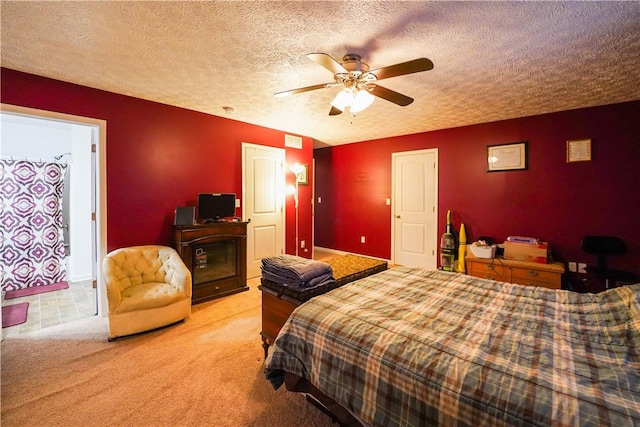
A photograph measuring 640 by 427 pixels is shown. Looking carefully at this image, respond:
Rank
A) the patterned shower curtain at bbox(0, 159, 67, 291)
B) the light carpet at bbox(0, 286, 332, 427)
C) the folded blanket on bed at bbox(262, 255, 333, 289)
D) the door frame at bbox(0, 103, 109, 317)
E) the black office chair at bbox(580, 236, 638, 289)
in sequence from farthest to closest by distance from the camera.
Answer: the patterned shower curtain at bbox(0, 159, 67, 291) < the black office chair at bbox(580, 236, 638, 289) < the door frame at bbox(0, 103, 109, 317) < the folded blanket on bed at bbox(262, 255, 333, 289) < the light carpet at bbox(0, 286, 332, 427)

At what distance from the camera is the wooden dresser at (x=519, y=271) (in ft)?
11.5

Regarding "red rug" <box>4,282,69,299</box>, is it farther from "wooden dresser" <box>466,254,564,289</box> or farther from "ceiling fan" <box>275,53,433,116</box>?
"wooden dresser" <box>466,254,564,289</box>

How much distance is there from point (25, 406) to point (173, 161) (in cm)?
268

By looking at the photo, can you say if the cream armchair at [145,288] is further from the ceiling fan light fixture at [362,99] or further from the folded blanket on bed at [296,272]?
the ceiling fan light fixture at [362,99]

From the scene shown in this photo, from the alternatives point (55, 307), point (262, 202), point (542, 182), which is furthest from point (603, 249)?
point (55, 307)

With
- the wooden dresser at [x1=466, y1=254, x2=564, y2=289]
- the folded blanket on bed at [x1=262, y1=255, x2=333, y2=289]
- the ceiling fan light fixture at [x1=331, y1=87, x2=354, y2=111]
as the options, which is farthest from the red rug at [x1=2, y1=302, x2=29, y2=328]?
the wooden dresser at [x1=466, y1=254, x2=564, y2=289]

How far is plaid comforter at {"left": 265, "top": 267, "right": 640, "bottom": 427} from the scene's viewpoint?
0.96 meters

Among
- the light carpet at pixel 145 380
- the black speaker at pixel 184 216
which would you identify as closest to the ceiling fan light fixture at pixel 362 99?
the light carpet at pixel 145 380

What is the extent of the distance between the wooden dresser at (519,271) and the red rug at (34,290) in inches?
232

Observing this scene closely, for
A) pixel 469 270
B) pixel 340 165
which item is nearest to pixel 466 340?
pixel 469 270

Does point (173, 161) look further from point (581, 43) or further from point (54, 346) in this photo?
point (581, 43)

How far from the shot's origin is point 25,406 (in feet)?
5.92

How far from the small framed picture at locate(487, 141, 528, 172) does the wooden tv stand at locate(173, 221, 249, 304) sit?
385 centimetres

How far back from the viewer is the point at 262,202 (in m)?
4.69
